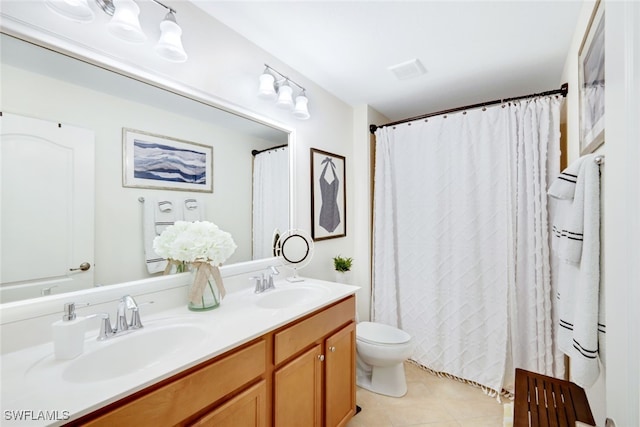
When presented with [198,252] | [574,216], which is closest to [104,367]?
[198,252]

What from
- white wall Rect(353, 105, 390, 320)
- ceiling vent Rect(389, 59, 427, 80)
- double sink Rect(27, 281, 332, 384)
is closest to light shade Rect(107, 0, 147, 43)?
double sink Rect(27, 281, 332, 384)

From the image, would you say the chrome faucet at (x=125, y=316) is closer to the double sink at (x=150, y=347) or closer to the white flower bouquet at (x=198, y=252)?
the double sink at (x=150, y=347)

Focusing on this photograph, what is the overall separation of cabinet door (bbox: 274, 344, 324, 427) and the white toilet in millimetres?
665

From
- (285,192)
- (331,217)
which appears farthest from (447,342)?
(285,192)

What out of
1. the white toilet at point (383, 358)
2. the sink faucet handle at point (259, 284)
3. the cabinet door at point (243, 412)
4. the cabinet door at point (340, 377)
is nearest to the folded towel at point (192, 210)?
the sink faucet handle at point (259, 284)

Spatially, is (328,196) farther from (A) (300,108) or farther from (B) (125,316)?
(B) (125,316)

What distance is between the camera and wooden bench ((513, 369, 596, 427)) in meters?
1.07

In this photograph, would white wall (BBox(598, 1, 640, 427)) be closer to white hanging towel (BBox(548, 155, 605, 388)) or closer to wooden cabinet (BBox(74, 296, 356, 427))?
white hanging towel (BBox(548, 155, 605, 388))

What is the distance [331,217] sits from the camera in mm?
2346

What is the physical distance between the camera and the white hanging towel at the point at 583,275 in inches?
36.8

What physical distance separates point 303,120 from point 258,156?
51cm

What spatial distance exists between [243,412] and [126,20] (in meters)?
1.53

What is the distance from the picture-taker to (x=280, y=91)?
1.76m

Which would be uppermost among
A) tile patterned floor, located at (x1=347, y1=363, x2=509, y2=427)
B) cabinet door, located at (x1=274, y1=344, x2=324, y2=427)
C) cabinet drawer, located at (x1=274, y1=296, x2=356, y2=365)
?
cabinet drawer, located at (x1=274, y1=296, x2=356, y2=365)
